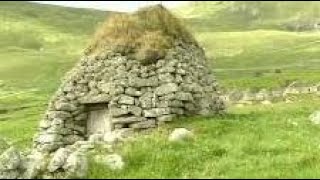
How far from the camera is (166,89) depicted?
29406 millimetres

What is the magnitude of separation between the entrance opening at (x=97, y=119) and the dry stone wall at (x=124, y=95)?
0.79ft

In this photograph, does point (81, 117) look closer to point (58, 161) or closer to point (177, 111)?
point (177, 111)

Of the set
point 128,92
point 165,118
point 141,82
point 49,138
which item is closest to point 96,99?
point 128,92

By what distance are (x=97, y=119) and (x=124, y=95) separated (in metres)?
2.42

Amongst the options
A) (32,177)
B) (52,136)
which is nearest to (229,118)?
(52,136)

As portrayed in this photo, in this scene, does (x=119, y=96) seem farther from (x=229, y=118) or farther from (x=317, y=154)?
(x=317, y=154)

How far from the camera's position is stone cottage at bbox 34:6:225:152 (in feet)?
96.1

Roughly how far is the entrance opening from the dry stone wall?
0.24m

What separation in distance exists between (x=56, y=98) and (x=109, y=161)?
10.6 meters

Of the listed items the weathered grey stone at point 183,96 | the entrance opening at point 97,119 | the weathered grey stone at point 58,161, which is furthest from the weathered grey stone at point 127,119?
the weathered grey stone at point 58,161

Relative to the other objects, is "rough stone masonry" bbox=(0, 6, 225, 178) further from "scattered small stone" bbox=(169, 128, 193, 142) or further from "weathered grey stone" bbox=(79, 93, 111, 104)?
"scattered small stone" bbox=(169, 128, 193, 142)

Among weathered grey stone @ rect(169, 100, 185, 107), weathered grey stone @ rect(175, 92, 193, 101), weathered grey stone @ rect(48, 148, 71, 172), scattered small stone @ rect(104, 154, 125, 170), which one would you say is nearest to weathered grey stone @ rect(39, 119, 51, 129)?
weathered grey stone @ rect(169, 100, 185, 107)

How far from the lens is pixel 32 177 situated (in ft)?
66.6

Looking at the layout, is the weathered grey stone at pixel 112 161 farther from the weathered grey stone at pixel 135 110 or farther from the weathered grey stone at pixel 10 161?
the weathered grey stone at pixel 135 110
